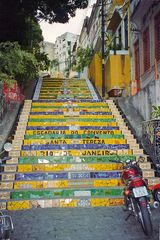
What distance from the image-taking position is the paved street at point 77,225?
18.4 ft

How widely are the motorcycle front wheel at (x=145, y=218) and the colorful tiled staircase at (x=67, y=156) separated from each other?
1964 millimetres

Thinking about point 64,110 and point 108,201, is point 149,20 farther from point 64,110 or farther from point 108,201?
point 108,201

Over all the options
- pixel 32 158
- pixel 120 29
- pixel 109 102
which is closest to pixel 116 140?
pixel 32 158

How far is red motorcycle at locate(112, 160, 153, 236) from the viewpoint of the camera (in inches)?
222

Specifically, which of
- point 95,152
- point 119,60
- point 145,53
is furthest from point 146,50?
point 95,152

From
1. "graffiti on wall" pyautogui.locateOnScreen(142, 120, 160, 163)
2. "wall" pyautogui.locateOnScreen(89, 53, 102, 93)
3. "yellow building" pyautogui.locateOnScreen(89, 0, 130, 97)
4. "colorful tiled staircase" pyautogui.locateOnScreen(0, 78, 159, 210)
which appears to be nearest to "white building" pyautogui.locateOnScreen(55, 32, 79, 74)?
"wall" pyautogui.locateOnScreen(89, 53, 102, 93)

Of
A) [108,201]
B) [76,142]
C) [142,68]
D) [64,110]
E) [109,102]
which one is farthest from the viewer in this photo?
[142,68]

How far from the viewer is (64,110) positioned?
517 inches

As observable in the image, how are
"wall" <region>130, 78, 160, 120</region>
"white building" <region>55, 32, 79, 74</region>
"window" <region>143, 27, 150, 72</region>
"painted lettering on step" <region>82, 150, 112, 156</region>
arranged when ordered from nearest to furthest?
"painted lettering on step" <region>82, 150, 112, 156</region> < "wall" <region>130, 78, 160, 120</region> < "window" <region>143, 27, 150, 72</region> < "white building" <region>55, 32, 79, 74</region>

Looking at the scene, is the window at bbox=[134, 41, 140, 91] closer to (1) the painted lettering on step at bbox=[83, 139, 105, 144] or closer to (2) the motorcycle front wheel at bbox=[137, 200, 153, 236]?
(1) the painted lettering on step at bbox=[83, 139, 105, 144]

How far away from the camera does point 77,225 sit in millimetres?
6199

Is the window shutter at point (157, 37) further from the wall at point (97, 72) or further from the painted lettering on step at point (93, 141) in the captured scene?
the wall at point (97, 72)

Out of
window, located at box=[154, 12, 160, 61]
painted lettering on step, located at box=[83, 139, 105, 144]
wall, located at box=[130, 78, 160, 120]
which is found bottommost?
painted lettering on step, located at box=[83, 139, 105, 144]

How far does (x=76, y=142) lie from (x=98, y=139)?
705 millimetres
